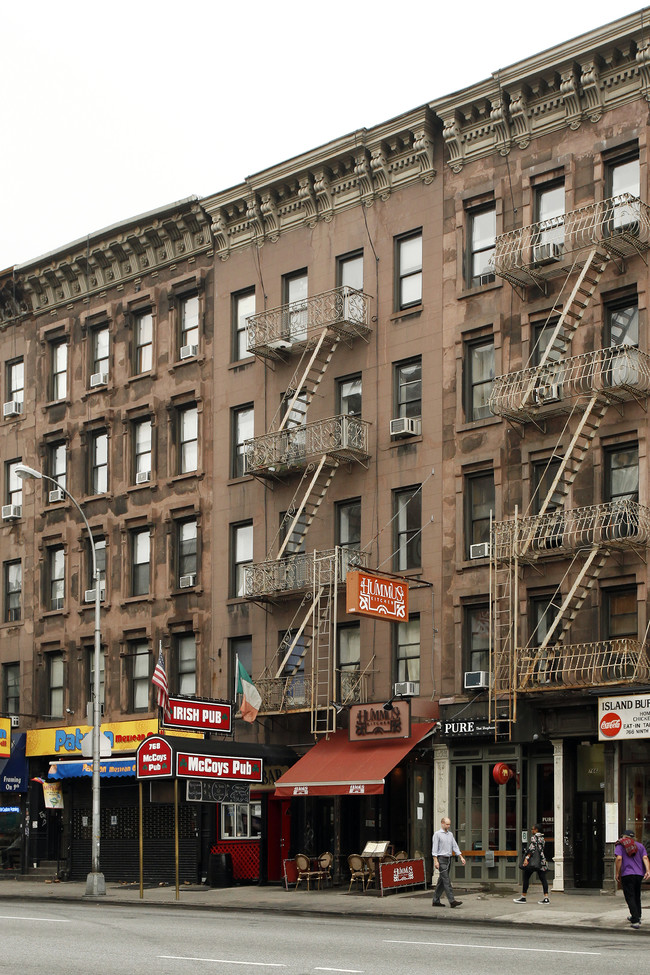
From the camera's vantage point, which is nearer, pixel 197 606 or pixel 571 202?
pixel 571 202

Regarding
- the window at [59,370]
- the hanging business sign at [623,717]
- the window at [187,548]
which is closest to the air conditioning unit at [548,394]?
the hanging business sign at [623,717]

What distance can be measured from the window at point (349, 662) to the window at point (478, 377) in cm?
663

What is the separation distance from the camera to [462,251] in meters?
34.5

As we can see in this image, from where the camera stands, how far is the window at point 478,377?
33656 mm

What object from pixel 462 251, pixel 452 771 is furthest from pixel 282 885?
pixel 462 251

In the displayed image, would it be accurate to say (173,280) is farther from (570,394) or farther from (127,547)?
(570,394)

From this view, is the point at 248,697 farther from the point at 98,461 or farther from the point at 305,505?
the point at 98,461

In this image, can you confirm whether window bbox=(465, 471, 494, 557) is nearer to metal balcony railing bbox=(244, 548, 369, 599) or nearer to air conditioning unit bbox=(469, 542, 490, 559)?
air conditioning unit bbox=(469, 542, 490, 559)

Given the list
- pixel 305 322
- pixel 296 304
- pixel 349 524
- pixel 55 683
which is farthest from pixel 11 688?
pixel 296 304

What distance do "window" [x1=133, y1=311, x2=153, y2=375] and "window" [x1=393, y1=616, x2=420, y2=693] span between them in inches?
532

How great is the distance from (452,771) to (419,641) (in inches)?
137

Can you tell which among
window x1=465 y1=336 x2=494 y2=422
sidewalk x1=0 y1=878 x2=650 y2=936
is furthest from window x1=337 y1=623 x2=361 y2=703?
window x1=465 y1=336 x2=494 y2=422

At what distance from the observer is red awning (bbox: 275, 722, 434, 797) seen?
31.0 metres

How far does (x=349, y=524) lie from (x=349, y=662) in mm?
3756
